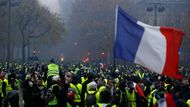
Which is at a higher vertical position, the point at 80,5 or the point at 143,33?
the point at 80,5

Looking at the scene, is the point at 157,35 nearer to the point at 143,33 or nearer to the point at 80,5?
the point at 143,33

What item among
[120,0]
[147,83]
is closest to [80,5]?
[120,0]

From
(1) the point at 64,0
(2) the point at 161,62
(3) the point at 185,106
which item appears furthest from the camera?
(1) the point at 64,0

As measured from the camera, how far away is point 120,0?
303 feet

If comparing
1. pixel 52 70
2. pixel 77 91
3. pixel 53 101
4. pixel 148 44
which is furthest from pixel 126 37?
pixel 52 70

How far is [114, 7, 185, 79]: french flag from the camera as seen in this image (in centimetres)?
1217

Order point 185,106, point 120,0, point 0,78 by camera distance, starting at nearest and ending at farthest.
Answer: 1. point 185,106
2. point 0,78
3. point 120,0

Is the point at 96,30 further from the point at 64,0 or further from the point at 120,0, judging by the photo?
the point at 64,0

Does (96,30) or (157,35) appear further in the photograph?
(96,30)

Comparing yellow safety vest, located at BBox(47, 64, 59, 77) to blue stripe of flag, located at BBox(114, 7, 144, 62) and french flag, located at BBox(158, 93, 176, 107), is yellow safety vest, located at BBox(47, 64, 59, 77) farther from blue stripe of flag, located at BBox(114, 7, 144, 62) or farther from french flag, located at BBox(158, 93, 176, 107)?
french flag, located at BBox(158, 93, 176, 107)

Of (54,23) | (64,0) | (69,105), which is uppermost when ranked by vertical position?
(64,0)

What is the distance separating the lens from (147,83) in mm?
17078

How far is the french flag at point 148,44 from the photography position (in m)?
12.2

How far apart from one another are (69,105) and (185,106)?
2.81 meters
